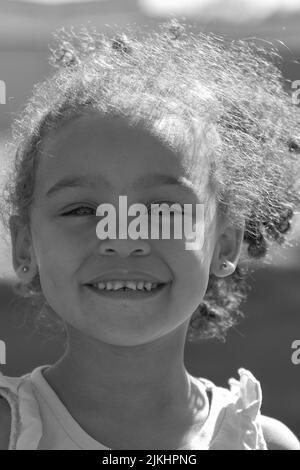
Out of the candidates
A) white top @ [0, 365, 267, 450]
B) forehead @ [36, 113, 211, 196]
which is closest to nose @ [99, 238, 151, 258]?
forehead @ [36, 113, 211, 196]

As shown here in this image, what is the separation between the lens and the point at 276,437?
5.98 ft

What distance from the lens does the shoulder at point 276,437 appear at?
1.80 meters

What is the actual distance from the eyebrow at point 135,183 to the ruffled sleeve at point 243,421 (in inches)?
16.5

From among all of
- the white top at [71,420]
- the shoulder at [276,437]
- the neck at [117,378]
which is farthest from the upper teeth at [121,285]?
the shoulder at [276,437]

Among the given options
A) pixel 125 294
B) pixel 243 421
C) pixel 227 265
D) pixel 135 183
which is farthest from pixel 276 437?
pixel 135 183

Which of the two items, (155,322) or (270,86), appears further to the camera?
(270,86)

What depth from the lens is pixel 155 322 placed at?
5.32ft

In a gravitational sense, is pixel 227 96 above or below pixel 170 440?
above

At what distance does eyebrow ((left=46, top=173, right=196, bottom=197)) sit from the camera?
160 centimetres

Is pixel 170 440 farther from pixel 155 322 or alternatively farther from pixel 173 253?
pixel 173 253

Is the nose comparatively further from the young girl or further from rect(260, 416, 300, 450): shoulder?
rect(260, 416, 300, 450): shoulder

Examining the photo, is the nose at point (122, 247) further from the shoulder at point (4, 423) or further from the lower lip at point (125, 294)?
the shoulder at point (4, 423)

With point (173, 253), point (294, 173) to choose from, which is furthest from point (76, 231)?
point (294, 173)

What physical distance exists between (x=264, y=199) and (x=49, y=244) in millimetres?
525
